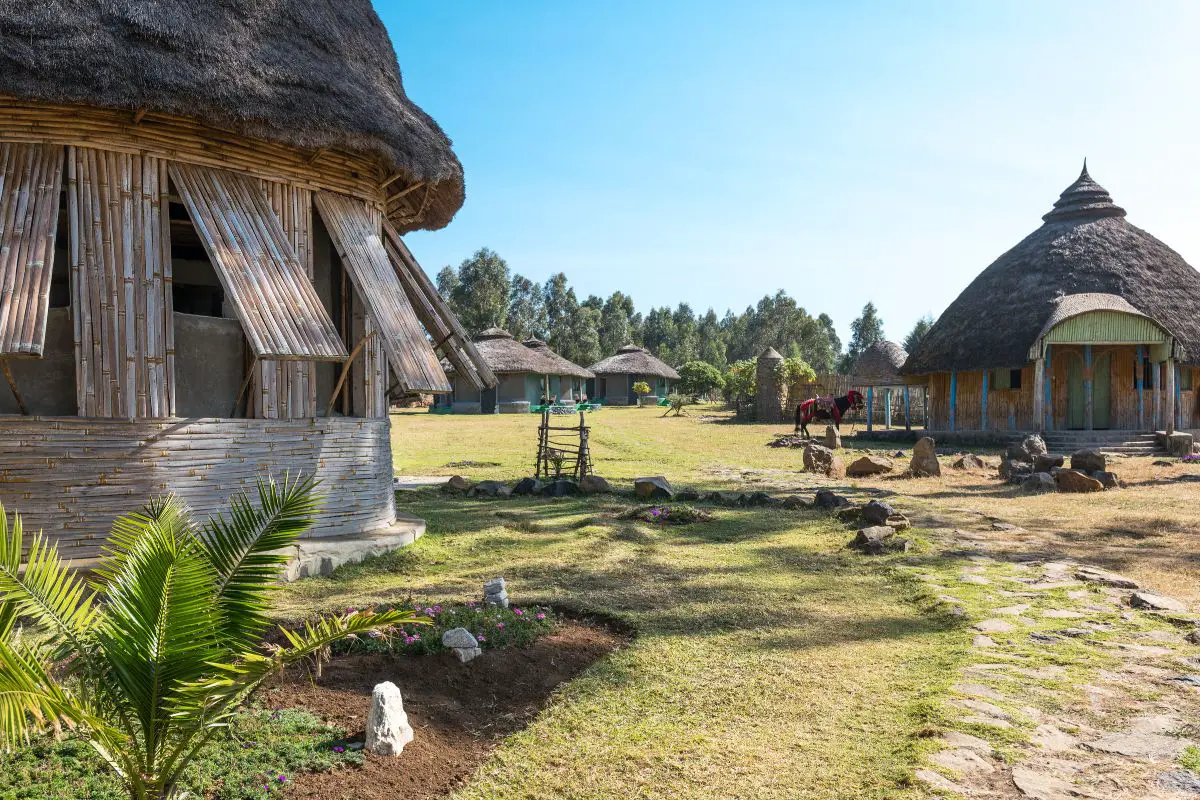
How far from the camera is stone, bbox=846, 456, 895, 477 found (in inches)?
592

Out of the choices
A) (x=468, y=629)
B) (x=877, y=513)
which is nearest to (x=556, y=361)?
(x=877, y=513)

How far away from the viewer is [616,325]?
2758 inches

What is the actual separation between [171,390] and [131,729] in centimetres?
461

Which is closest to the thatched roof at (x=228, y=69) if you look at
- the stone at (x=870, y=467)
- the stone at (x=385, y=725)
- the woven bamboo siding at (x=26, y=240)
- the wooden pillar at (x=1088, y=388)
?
the woven bamboo siding at (x=26, y=240)

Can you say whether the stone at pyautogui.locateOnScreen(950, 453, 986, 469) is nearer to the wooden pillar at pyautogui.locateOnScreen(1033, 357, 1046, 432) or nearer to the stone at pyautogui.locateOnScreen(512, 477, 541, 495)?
the wooden pillar at pyautogui.locateOnScreen(1033, 357, 1046, 432)

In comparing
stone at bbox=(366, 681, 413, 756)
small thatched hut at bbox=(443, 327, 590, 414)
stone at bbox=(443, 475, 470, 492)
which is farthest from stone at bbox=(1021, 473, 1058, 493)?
small thatched hut at bbox=(443, 327, 590, 414)

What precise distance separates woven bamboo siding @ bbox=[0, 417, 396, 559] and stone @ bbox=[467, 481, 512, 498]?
4.42 metres

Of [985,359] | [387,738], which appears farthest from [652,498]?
[985,359]

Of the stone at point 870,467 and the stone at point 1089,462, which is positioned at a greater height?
the stone at point 1089,462

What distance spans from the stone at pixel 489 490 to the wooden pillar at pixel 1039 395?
46.7 ft

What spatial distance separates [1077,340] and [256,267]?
19.0 metres

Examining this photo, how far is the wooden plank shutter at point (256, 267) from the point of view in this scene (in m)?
6.70

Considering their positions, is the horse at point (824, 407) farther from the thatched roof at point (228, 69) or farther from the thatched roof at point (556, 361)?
the thatched roof at point (556, 361)

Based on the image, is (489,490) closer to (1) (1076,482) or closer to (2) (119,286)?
(2) (119,286)
